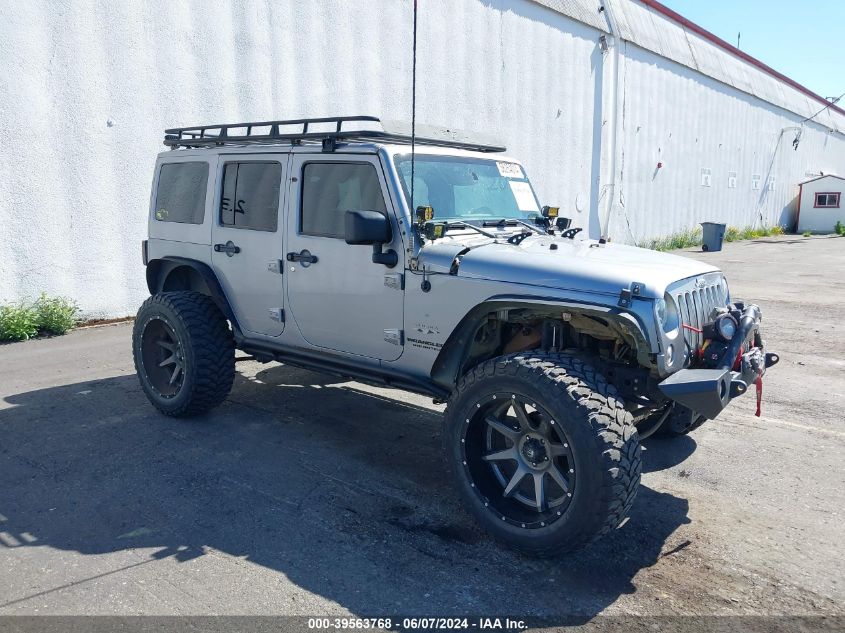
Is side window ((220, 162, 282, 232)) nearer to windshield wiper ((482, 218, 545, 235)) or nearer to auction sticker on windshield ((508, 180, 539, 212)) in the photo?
windshield wiper ((482, 218, 545, 235))

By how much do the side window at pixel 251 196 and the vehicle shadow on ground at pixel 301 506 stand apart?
154 centimetres

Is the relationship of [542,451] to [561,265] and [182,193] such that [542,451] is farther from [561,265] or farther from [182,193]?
[182,193]

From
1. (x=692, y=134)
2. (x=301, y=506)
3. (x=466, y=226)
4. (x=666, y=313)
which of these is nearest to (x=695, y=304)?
(x=666, y=313)

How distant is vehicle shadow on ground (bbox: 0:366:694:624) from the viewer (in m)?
3.31

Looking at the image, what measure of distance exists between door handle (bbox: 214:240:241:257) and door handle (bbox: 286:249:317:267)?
58cm

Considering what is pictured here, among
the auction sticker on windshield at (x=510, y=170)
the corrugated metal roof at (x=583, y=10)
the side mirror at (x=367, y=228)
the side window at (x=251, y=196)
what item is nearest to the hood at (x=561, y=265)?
the side mirror at (x=367, y=228)

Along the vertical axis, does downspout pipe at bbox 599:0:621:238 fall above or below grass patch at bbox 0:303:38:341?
above

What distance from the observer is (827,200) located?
33.4m

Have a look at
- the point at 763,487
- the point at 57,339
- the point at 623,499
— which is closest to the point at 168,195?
the point at 57,339

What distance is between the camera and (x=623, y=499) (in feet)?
10.8

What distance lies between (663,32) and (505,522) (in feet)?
70.8

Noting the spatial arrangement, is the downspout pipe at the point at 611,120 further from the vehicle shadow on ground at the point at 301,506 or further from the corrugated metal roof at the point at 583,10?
the vehicle shadow on ground at the point at 301,506

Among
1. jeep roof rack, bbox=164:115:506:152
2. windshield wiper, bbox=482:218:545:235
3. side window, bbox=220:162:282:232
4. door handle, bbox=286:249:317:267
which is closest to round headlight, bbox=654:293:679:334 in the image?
windshield wiper, bbox=482:218:545:235

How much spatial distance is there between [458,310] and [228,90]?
26.2 ft
